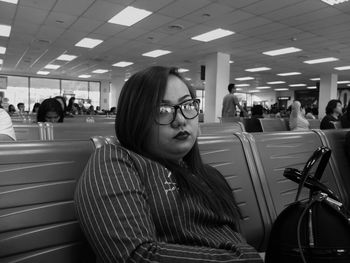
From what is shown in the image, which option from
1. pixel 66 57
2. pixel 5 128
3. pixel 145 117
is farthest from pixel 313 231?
pixel 66 57

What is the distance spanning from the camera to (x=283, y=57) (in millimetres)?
9914

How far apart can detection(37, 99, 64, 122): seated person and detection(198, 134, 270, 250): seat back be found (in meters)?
2.22

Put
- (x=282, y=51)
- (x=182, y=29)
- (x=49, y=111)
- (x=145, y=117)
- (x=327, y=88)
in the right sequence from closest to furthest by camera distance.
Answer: (x=145, y=117) < (x=49, y=111) < (x=182, y=29) < (x=282, y=51) < (x=327, y=88)

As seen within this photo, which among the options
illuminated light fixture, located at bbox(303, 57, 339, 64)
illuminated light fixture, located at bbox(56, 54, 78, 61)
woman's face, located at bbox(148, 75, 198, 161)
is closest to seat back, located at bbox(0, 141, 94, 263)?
woman's face, located at bbox(148, 75, 198, 161)

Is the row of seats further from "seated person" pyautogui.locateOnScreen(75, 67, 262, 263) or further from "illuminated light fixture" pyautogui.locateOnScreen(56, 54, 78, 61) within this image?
"illuminated light fixture" pyautogui.locateOnScreen(56, 54, 78, 61)

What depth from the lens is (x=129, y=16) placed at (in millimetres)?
5953

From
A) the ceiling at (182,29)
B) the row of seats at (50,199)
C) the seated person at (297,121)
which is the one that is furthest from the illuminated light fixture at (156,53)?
the row of seats at (50,199)

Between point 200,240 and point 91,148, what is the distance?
1.66 feet

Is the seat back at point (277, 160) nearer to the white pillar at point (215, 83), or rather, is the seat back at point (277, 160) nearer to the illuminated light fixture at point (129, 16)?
the illuminated light fixture at point (129, 16)

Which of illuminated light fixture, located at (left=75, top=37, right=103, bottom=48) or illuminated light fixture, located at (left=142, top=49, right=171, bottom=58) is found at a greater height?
illuminated light fixture, located at (left=75, top=37, right=103, bottom=48)

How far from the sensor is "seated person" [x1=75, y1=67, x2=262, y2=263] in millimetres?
694

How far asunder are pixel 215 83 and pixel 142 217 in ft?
29.4

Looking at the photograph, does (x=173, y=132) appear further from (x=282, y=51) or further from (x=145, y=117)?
(x=282, y=51)

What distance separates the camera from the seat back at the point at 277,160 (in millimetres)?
1497
